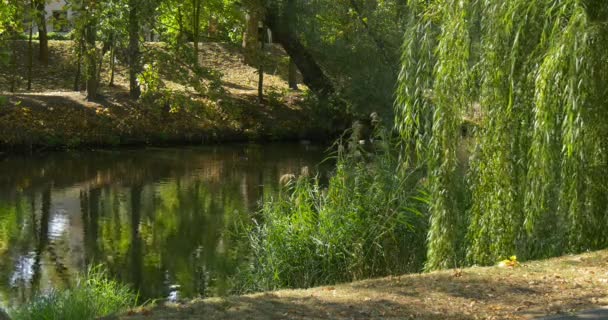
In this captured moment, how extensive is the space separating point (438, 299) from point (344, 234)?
466 cm

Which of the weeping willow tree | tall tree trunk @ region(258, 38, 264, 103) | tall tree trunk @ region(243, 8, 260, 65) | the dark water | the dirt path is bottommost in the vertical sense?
the dark water

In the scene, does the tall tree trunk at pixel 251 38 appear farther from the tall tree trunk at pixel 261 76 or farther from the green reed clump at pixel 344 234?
the green reed clump at pixel 344 234

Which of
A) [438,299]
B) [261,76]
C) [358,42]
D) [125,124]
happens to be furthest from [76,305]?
[261,76]

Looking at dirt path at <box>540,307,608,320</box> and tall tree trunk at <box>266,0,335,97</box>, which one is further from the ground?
tall tree trunk at <box>266,0,335,97</box>

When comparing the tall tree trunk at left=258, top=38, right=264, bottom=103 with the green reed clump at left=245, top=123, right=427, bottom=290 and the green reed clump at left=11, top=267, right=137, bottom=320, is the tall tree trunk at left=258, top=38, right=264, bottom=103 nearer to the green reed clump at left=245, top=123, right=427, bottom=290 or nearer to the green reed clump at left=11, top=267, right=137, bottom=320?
the green reed clump at left=245, top=123, right=427, bottom=290

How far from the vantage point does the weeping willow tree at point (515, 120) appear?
896 cm

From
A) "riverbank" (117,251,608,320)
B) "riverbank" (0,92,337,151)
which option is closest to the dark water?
"riverbank" (0,92,337,151)

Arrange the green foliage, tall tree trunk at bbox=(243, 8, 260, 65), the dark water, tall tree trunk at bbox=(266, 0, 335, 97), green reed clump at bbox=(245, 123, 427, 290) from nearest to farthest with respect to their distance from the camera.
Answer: green reed clump at bbox=(245, 123, 427, 290) < the dark water < the green foliage < tall tree trunk at bbox=(266, 0, 335, 97) < tall tree trunk at bbox=(243, 8, 260, 65)

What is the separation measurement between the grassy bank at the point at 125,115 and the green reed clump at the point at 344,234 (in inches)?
572

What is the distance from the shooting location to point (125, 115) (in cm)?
3269

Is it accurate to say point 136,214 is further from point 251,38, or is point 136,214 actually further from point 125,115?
point 251,38

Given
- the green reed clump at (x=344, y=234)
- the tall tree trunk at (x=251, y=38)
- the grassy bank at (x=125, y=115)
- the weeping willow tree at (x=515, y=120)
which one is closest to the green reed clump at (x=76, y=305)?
the green reed clump at (x=344, y=234)

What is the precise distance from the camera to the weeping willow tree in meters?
8.96

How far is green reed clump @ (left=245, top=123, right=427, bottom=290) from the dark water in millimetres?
1219
